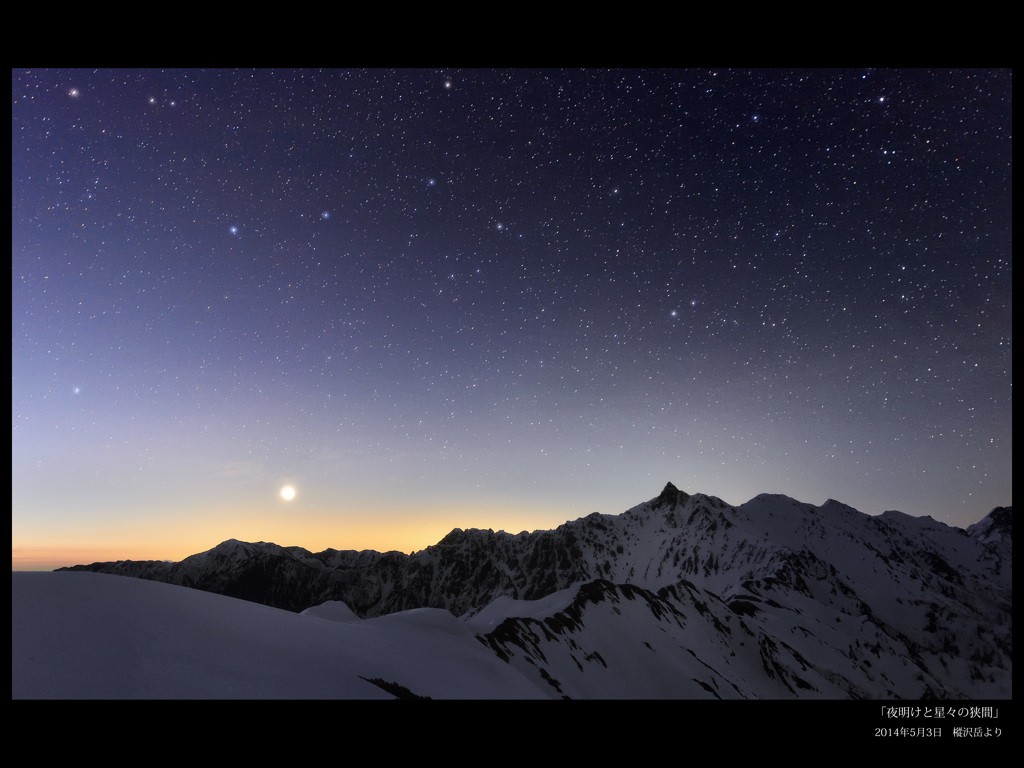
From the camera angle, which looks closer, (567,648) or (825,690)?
(567,648)

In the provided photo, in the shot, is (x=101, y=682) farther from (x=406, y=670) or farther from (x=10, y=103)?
(x=406, y=670)

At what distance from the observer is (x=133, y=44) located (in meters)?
4.91

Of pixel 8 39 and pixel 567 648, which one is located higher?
pixel 8 39

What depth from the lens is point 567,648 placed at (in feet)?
189

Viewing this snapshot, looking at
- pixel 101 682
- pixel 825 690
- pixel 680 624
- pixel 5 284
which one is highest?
pixel 5 284
